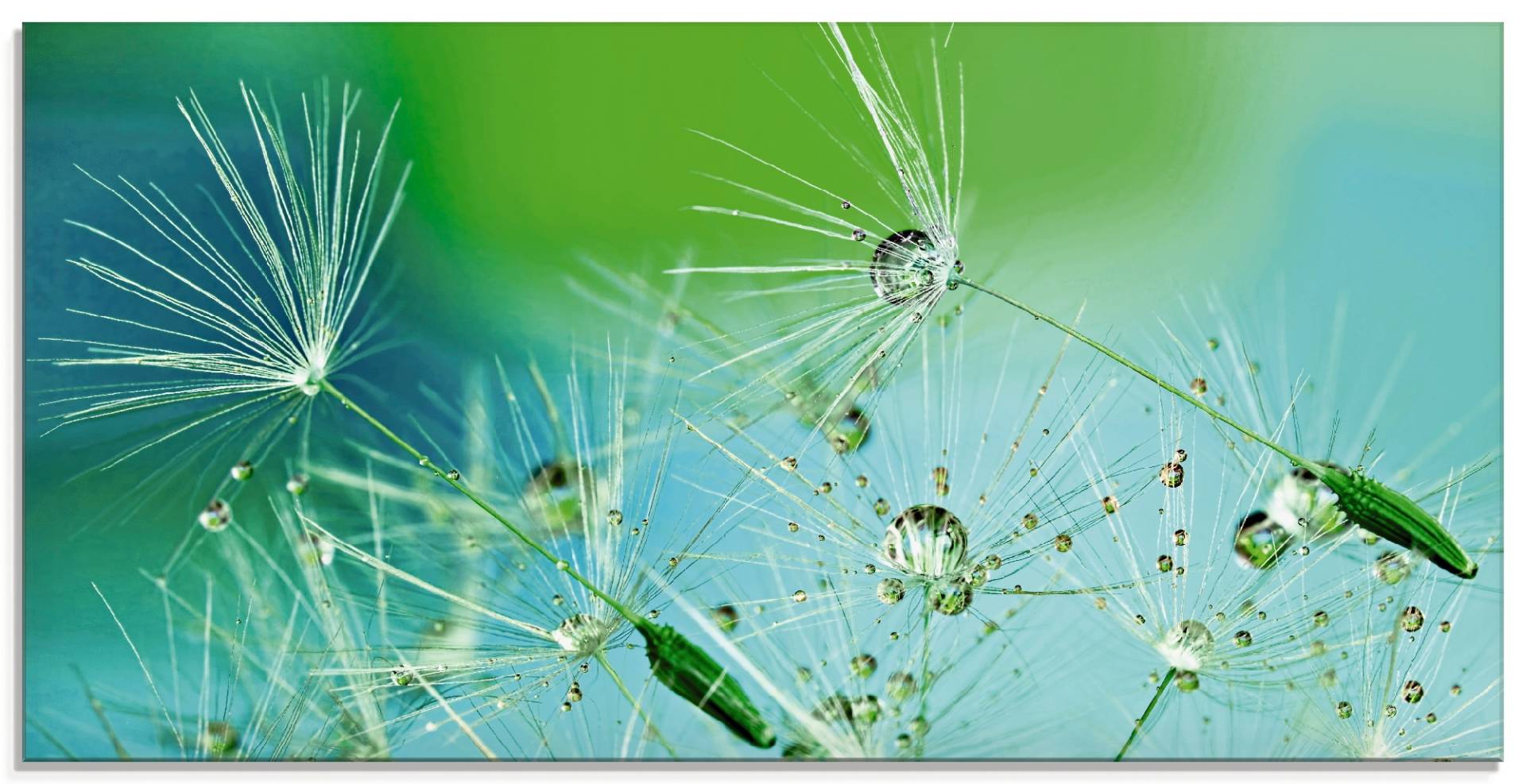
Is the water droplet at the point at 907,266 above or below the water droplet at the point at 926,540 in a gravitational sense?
above

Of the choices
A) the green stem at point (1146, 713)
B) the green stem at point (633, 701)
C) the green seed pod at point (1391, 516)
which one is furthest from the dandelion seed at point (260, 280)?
the green seed pod at point (1391, 516)

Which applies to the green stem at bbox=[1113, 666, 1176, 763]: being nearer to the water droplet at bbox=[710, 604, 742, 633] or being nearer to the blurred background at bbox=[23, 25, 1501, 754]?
the blurred background at bbox=[23, 25, 1501, 754]

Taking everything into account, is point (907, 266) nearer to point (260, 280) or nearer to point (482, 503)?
point (482, 503)

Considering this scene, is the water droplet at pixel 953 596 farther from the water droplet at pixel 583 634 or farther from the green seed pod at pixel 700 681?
the water droplet at pixel 583 634

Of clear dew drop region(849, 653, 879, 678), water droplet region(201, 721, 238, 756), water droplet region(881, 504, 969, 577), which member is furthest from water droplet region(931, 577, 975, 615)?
water droplet region(201, 721, 238, 756)

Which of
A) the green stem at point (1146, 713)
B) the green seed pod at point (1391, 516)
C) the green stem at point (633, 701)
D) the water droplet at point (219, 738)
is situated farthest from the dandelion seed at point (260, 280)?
the green seed pod at point (1391, 516)

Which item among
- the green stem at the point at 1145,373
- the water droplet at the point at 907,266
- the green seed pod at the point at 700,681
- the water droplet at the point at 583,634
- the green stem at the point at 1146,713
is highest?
the water droplet at the point at 907,266
